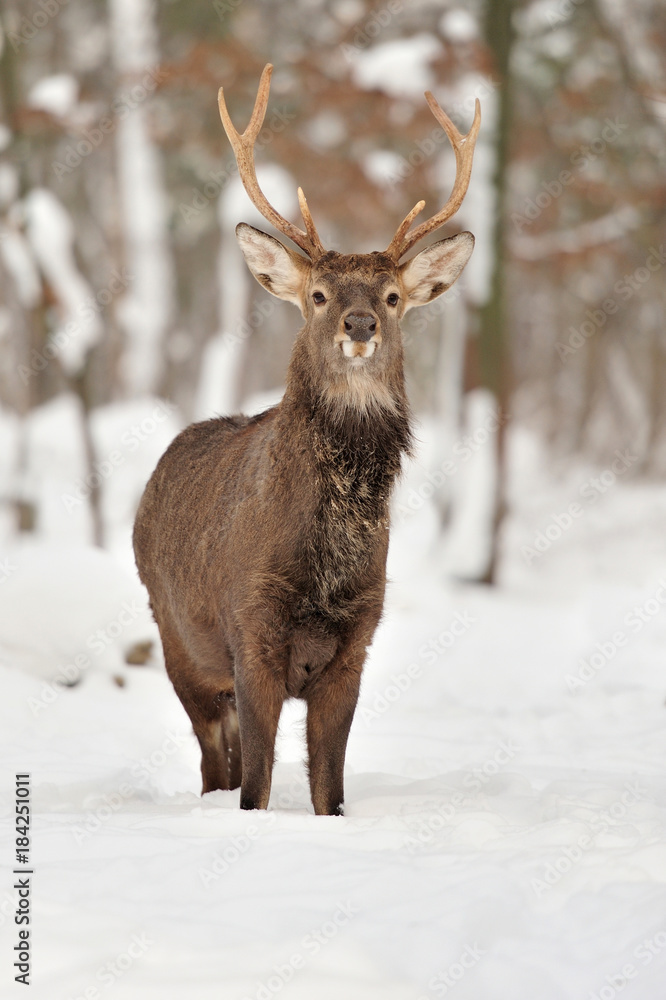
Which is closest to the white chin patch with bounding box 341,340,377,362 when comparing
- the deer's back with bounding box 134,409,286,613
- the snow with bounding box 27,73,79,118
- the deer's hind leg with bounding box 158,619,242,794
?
the deer's back with bounding box 134,409,286,613

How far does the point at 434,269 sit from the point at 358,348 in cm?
100

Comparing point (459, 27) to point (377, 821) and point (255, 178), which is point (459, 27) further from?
point (377, 821)

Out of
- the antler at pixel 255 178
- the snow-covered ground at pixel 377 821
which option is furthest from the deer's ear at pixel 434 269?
the snow-covered ground at pixel 377 821

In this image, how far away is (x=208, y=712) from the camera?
613cm

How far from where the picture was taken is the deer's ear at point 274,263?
222 inches

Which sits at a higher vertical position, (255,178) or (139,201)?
(139,201)

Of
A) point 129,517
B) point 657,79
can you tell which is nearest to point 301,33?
point 657,79

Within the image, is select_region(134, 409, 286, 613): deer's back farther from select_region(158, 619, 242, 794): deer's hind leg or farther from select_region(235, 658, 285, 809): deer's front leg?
select_region(235, 658, 285, 809): deer's front leg

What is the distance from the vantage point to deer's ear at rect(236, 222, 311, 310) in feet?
18.5

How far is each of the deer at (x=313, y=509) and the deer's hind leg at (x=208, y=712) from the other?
15 cm

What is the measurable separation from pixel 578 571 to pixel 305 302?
33.7ft

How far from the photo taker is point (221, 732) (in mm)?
6191

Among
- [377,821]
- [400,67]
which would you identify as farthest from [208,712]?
[400,67]

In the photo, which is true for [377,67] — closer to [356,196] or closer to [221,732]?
[356,196]
